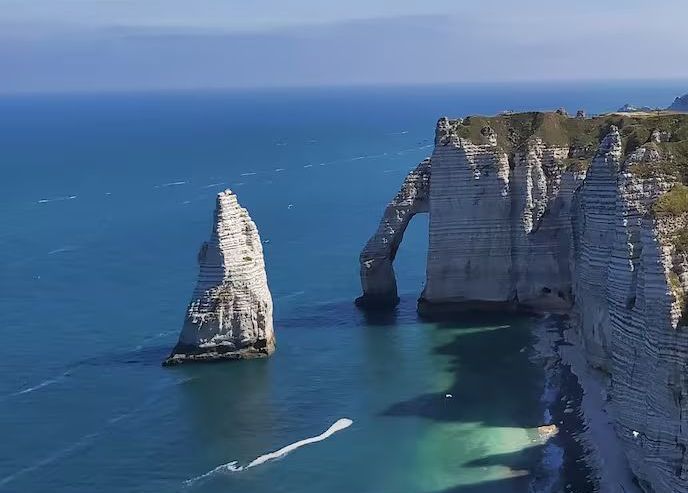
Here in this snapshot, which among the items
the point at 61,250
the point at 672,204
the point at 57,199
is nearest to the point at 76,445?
the point at 672,204

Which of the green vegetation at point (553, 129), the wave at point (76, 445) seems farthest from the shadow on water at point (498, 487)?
the green vegetation at point (553, 129)

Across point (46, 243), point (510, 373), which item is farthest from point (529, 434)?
point (46, 243)

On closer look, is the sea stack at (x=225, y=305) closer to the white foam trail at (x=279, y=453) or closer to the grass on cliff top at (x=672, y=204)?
the white foam trail at (x=279, y=453)

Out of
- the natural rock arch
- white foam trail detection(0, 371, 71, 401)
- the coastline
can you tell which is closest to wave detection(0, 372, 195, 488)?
white foam trail detection(0, 371, 71, 401)

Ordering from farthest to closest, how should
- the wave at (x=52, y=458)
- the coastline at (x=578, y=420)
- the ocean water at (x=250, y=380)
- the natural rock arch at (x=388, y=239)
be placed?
the natural rock arch at (x=388, y=239) → the ocean water at (x=250, y=380) → the wave at (x=52, y=458) → the coastline at (x=578, y=420)

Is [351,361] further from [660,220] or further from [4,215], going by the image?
[4,215]

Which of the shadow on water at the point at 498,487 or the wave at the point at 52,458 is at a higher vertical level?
the wave at the point at 52,458
